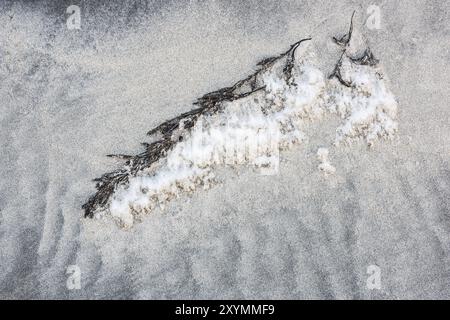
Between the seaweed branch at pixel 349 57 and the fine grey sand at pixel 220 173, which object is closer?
the fine grey sand at pixel 220 173

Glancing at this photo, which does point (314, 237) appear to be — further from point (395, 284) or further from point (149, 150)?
point (149, 150)

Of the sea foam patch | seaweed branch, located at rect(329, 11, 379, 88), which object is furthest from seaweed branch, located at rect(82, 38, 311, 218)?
seaweed branch, located at rect(329, 11, 379, 88)

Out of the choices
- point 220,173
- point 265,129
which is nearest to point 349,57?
point 265,129

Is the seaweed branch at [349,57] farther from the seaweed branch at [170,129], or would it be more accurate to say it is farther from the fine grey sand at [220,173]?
the seaweed branch at [170,129]

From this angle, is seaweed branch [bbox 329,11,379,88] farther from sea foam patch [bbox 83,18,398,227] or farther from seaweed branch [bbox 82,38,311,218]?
seaweed branch [bbox 82,38,311,218]

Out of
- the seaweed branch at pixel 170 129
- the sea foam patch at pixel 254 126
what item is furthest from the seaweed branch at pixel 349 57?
the seaweed branch at pixel 170 129

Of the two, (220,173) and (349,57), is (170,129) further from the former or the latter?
(349,57)

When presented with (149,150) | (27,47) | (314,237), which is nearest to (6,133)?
(27,47)
